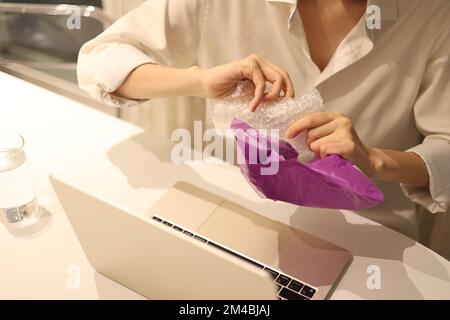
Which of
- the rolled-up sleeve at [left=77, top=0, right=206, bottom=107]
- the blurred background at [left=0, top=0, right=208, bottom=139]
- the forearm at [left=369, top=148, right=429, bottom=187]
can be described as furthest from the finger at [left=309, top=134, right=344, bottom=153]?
the blurred background at [left=0, top=0, right=208, bottom=139]

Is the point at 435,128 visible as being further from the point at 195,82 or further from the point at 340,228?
the point at 195,82

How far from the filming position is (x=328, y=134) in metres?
0.73

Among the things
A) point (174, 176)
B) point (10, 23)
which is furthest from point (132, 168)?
point (10, 23)

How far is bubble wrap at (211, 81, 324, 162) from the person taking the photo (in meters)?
0.75

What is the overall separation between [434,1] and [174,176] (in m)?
0.53

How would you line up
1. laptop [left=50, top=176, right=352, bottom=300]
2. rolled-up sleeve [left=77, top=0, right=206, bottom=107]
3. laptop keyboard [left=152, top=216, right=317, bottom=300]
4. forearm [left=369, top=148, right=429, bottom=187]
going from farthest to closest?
1. rolled-up sleeve [left=77, top=0, right=206, bottom=107]
2. forearm [left=369, top=148, right=429, bottom=187]
3. laptop keyboard [left=152, top=216, right=317, bottom=300]
4. laptop [left=50, top=176, right=352, bottom=300]

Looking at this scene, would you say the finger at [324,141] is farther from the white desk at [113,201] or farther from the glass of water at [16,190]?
the glass of water at [16,190]

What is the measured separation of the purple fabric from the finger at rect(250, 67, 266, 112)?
96mm

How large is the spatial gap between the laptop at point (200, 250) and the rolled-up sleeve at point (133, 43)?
24 cm

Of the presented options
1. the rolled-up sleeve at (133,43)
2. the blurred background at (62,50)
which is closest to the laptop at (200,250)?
Result: the rolled-up sleeve at (133,43)

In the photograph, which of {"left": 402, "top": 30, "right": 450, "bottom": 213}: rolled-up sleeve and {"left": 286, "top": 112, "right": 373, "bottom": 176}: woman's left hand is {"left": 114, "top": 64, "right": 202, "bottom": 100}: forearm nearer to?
{"left": 286, "top": 112, "right": 373, "bottom": 176}: woman's left hand

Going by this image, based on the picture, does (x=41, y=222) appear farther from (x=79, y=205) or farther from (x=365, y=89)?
(x=365, y=89)

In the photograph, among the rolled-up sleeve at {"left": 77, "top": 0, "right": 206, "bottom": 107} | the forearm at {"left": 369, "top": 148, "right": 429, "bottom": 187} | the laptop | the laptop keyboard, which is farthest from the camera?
the rolled-up sleeve at {"left": 77, "top": 0, "right": 206, "bottom": 107}
